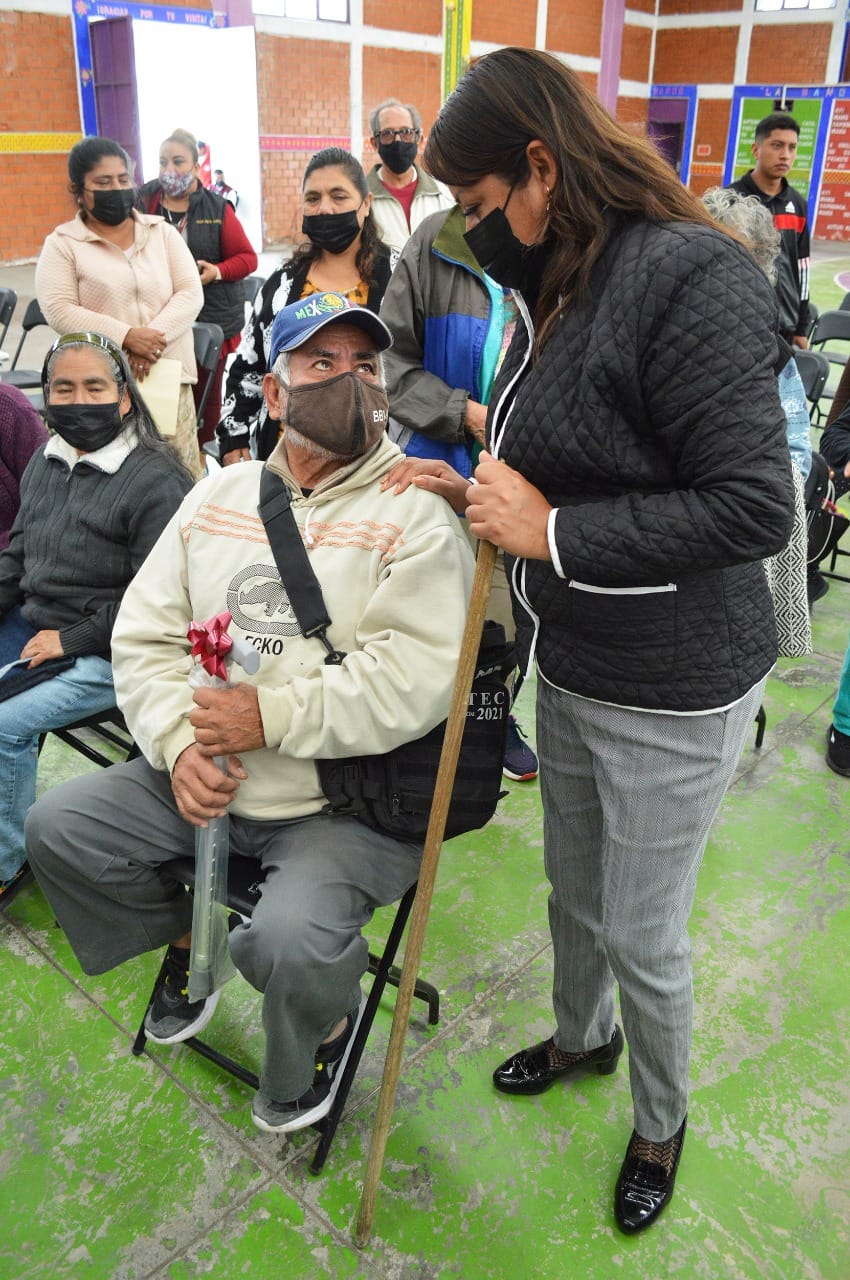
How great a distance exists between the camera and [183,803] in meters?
1.82

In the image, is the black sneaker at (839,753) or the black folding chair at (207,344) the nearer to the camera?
the black sneaker at (839,753)

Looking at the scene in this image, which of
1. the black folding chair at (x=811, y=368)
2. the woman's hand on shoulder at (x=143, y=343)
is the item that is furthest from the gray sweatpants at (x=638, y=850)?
the black folding chair at (x=811, y=368)

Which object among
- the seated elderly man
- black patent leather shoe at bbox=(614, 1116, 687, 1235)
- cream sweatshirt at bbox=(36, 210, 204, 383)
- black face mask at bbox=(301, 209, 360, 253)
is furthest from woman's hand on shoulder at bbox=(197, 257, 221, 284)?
black patent leather shoe at bbox=(614, 1116, 687, 1235)

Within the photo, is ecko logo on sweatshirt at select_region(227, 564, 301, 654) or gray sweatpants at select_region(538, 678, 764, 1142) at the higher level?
ecko logo on sweatshirt at select_region(227, 564, 301, 654)

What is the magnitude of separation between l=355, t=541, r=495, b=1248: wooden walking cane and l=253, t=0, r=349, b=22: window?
53.5 ft

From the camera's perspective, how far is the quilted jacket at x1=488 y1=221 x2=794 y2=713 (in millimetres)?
1233

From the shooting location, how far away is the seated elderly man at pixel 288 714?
176cm

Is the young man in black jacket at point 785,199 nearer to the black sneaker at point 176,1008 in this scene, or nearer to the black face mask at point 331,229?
the black face mask at point 331,229

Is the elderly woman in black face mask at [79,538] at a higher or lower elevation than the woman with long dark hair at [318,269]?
lower

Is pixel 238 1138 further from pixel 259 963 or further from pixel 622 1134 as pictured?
pixel 622 1134

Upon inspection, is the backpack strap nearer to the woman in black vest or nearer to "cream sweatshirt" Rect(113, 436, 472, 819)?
"cream sweatshirt" Rect(113, 436, 472, 819)

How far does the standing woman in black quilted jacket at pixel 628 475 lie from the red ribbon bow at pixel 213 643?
1.71 feet

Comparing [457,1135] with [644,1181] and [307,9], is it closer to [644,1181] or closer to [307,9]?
[644,1181]

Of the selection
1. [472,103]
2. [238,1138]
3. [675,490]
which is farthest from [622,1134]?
[472,103]
